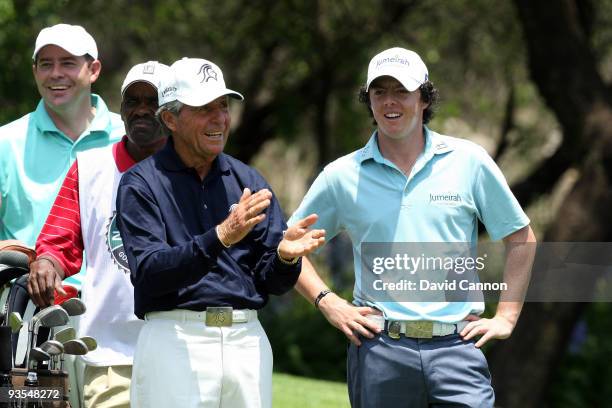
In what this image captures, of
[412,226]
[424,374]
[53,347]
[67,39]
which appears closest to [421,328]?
[424,374]

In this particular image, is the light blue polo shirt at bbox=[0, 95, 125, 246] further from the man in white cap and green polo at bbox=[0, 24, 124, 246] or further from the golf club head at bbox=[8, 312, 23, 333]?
the golf club head at bbox=[8, 312, 23, 333]

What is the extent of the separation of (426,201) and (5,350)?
1.97m

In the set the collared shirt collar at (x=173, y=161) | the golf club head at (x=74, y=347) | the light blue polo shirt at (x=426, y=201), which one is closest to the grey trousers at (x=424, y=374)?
the light blue polo shirt at (x=426, y=201)

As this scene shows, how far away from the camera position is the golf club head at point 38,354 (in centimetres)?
522

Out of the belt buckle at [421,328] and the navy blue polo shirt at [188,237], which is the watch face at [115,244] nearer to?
the navy blue polo shirt at [188,237]

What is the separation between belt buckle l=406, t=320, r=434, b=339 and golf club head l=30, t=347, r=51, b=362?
1.58 meters

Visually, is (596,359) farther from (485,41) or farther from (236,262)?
(236,262)

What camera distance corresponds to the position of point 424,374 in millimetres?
5445

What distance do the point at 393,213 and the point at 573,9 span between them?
1050cm

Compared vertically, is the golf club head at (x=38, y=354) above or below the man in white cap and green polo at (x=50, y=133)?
below

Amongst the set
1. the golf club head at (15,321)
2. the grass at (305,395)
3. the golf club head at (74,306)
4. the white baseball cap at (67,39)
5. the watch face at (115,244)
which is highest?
the white baseball cap at (67,39)

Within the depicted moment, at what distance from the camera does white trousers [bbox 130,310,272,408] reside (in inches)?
196

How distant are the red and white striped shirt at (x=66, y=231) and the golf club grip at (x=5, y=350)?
0.43 m

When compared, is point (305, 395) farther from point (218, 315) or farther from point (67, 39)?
point (218, 315)
